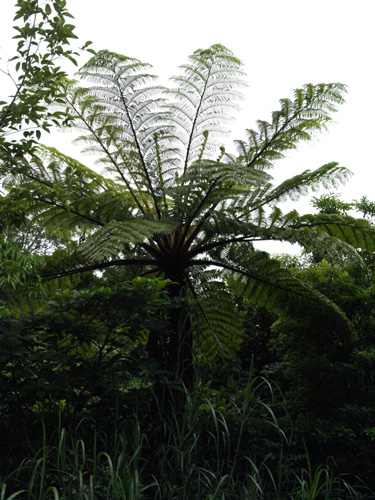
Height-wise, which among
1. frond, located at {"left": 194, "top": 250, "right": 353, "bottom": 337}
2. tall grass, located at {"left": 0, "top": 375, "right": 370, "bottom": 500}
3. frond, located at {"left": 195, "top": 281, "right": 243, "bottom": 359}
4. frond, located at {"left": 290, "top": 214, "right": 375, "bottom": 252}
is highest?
frond, located at {"left": 290, "top": 214, "right": 375, "bottom": 252}

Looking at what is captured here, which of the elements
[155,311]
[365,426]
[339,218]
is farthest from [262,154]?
[365,426]

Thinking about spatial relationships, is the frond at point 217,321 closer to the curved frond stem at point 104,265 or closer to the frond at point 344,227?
the curved frond stem at point 104,265

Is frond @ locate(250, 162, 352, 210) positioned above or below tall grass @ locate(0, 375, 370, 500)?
above

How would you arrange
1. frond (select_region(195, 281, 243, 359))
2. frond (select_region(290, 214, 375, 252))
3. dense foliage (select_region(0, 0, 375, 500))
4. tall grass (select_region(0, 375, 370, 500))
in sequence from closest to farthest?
tall grass (select_region(0, 375, 370, 500))
dense foliage (select_region(0, 0, 375, 500))
frond (select_region(290, 214, 375, 252))
frond (select_region(195, 281, 243, 359))

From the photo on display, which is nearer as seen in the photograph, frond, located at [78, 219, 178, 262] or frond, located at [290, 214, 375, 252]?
frond, located at [78, 219, 178, 262]

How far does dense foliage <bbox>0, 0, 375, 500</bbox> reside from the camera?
134 inches

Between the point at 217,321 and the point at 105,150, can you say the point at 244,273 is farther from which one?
the point at 105,150

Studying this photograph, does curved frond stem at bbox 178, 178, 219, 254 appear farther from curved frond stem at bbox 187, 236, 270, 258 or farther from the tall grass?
the tall grass

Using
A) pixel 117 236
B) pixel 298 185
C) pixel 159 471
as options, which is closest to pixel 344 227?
pixel 298 185

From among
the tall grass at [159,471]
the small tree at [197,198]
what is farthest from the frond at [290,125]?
the tall grass at [159,471]

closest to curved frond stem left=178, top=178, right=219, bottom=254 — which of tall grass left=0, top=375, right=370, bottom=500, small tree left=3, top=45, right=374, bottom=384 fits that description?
small tree left=3, top=45, right=374, bottom=384

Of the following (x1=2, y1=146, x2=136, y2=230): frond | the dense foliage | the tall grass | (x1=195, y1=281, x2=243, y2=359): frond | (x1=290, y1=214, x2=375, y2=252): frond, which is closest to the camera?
the tall grass

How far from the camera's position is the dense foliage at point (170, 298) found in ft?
11.1

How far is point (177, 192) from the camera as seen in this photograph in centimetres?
452
